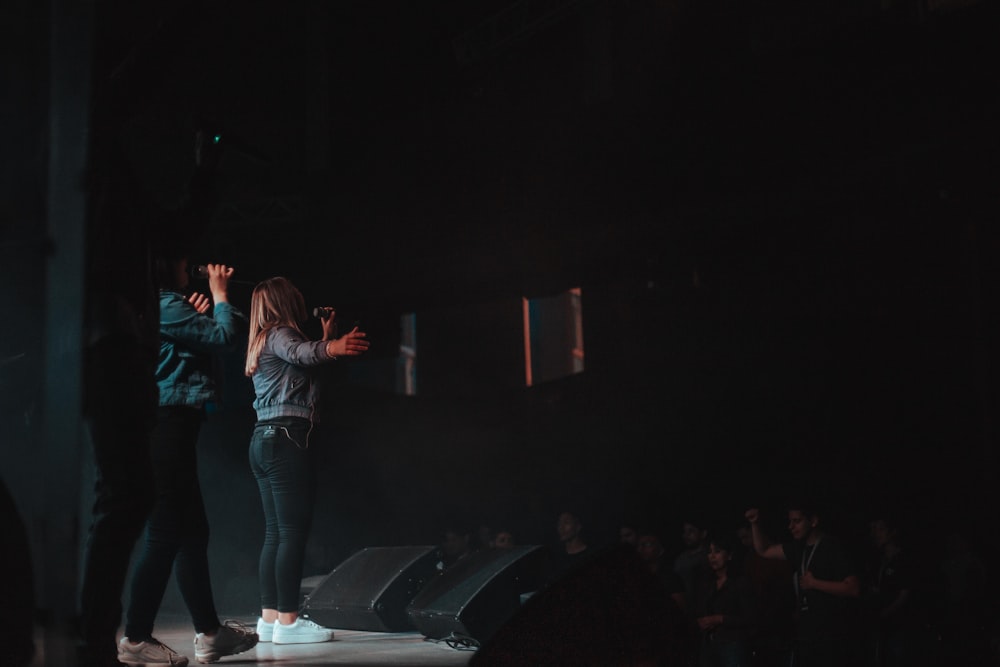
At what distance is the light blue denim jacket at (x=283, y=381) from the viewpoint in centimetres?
297

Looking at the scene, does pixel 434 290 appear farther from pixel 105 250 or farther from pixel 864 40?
pixel 105 250

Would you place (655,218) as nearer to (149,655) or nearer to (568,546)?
(568,546)

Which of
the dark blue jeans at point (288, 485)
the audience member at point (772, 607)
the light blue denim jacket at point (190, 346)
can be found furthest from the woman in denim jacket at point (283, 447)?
the audience member at point (772, 607)

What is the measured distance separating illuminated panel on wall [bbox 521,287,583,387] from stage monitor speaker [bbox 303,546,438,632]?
38.5 ft

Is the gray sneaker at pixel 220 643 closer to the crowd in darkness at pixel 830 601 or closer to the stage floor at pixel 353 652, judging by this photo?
the stage floor at pixel 353 652

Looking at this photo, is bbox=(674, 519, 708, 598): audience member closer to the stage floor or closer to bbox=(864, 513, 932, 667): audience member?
bbox=(864, 513, 932, 667): audience member

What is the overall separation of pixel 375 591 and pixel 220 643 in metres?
1.45

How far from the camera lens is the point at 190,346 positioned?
2449mm

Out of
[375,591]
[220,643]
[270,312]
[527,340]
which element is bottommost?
[375,591]

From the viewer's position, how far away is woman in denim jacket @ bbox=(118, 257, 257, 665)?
229 centimetres

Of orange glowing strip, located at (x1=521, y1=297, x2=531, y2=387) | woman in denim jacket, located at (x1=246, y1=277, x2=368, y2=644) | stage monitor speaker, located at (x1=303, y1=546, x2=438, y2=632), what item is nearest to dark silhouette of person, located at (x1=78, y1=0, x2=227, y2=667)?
woman in denim jacket, located at (x1=246, y1=277, x2=368, y2=644)

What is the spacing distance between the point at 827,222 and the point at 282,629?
3.95 metres

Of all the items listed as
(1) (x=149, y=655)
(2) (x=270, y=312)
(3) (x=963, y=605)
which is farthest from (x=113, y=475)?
(3) (x=963, y=605)

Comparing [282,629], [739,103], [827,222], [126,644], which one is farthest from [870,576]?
[126,644]
